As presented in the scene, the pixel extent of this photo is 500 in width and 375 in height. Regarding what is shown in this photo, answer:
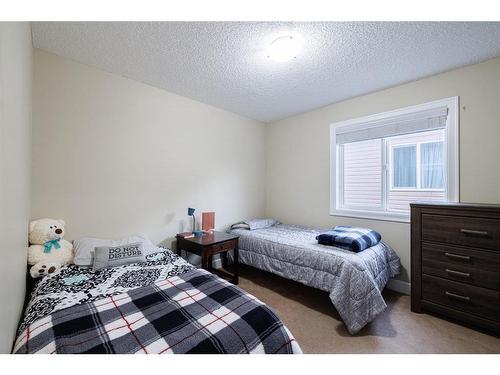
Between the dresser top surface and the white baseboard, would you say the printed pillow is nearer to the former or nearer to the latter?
the dresser top surface

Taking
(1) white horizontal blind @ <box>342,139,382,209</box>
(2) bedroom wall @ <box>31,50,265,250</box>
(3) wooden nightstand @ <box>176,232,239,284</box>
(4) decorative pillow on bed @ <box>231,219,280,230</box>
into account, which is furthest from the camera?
(4) decorative pillow on bed @ <box>231,219,280,230</box>

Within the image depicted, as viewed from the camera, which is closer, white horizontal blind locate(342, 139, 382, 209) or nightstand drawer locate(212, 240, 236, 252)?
nightstand drawer locate(212, 240, 236, 252)

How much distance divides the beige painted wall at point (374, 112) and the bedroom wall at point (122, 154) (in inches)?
A: 34.5

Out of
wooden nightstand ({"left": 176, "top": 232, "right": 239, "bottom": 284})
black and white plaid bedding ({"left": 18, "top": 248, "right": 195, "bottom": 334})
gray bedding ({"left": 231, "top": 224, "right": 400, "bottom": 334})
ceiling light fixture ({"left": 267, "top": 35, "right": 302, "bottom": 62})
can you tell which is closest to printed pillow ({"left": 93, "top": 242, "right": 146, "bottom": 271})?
black and white plaid bedding ({"left": 18, "top": 248, "right": 195, "bottom": 334})

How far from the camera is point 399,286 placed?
2432 millimetres

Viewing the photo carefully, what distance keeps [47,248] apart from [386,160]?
11.6 feet

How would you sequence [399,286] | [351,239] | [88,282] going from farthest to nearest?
[399,286] < [351,239] < [88,282]

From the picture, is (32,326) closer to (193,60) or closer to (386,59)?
(193,60)

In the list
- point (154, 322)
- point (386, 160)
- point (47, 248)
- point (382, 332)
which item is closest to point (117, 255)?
point (47, 248)

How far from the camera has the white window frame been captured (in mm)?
2121

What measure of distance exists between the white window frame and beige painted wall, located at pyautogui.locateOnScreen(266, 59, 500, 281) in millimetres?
52

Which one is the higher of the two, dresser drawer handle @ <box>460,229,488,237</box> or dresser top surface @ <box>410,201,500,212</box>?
dresser top surface @ <box>410,201,500,212</box>

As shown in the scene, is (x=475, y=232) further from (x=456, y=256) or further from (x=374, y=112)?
(x=374, y=112)
